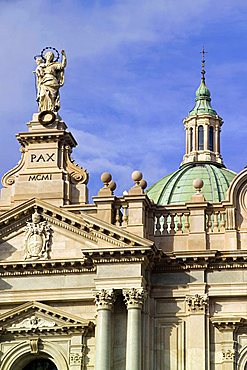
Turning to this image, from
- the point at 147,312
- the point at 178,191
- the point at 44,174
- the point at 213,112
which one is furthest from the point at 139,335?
the point at 213,112

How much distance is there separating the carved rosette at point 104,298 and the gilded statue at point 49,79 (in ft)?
23.2

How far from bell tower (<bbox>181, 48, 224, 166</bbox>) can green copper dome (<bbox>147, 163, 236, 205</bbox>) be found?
0.85 m

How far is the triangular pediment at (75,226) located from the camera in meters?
39.2

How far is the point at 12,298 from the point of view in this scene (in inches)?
1578

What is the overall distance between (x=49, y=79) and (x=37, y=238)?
5777mm

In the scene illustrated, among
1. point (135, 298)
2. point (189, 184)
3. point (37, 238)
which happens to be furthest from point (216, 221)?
point (189, 184)

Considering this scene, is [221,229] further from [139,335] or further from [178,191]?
[178,191]

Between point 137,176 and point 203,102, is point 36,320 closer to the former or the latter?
point 137,176

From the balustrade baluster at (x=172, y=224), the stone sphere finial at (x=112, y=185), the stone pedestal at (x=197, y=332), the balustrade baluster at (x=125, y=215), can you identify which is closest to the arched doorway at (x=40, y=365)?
the stone pedestal at (x=197, y=332)

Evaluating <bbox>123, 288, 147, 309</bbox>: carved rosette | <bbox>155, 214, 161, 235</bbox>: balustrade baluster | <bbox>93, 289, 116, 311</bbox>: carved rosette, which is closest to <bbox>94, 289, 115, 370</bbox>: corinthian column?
<bbox>93, 289, 116, 311</bbox>: carved rosette

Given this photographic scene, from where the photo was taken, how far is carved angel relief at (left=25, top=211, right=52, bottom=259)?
132 feet

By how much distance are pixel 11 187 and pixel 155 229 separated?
4.99m

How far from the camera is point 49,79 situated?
43000 mm

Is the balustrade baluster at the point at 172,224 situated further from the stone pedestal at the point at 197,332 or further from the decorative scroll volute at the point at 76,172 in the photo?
the decorative scroll volute at the point at 76,172
